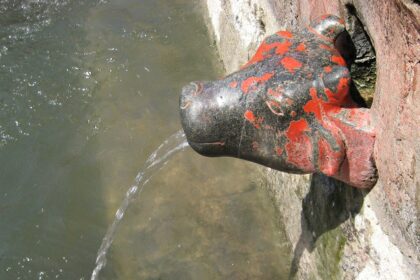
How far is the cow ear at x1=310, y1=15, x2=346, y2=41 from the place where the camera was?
1.52m

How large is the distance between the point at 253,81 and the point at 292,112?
14cm

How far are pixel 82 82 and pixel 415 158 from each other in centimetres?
271

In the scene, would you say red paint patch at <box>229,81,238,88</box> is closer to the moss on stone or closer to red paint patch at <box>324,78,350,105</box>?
red paint patch at <box>324,78,350,105</box>

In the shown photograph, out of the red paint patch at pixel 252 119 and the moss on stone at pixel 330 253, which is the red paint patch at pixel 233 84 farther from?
the moss on stone at pixel 330 253

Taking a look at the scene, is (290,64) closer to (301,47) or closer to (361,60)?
(301,47)

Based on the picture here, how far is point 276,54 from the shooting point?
1.49m

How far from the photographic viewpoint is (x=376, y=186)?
151 cm

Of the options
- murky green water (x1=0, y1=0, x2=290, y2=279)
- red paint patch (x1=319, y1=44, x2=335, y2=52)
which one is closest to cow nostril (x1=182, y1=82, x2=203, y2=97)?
red paint patch (x1=319, y1=44, x2=335, y2=52)

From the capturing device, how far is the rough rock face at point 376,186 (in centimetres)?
124

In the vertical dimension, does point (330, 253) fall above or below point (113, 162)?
above

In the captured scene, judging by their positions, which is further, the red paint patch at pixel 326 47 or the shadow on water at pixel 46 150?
the shadow on water at pixel 46 150

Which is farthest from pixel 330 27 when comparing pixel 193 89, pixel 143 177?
pixel 143 177

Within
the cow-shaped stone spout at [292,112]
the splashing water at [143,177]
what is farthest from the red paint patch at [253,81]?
the splashing water at [143,177]

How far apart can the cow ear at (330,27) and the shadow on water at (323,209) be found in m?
0.46
